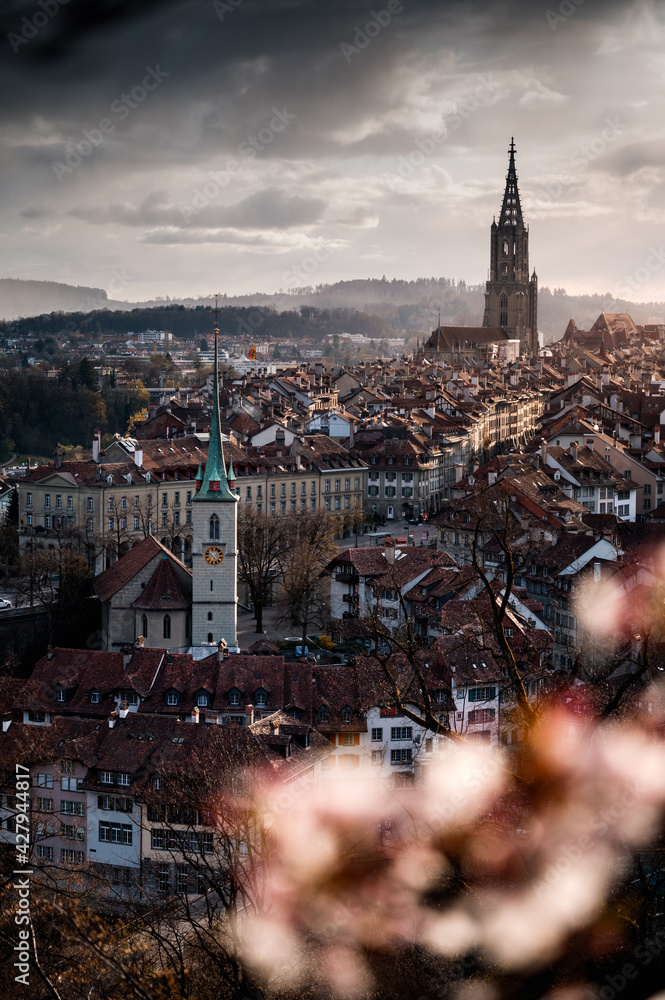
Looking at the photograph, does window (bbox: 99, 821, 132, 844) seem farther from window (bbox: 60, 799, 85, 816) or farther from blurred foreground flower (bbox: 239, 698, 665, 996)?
blurred foreground flower (bbox: 239, 698, 665, 996)

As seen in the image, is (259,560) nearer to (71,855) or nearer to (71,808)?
(71,808)

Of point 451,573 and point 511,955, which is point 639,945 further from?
point 451,573

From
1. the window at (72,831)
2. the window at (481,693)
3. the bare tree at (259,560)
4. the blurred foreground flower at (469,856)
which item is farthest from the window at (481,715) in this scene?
the bare tree at (259,560)

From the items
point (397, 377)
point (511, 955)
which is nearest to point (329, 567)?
point (511, 955)

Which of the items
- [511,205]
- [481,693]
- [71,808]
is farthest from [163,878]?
[511,205]

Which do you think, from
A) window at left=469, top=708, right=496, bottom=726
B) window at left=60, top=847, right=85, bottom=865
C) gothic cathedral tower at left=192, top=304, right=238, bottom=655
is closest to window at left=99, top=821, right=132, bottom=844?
window at left=60, top=847, right=85, bottom=865

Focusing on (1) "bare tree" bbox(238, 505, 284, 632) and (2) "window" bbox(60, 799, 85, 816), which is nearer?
(2) "window" bbox(60, 799, 85, 816)
